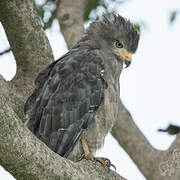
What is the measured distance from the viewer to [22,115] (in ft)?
16.6

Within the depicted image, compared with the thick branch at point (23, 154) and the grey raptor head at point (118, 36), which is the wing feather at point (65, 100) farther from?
the thick branch at point (23, 154)

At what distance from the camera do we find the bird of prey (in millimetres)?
4742

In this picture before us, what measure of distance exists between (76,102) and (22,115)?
0.63 metres

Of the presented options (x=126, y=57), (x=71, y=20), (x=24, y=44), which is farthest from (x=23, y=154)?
(x=71, y=20)

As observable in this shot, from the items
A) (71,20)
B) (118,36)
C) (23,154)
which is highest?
(71,20)

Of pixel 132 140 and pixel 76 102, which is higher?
pixel 76 102

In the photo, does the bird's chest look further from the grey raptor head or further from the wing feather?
the grey raptor head

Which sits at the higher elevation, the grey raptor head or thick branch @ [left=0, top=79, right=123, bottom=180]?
the grey raptor head

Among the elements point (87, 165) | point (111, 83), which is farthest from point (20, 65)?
point (87, 165)
